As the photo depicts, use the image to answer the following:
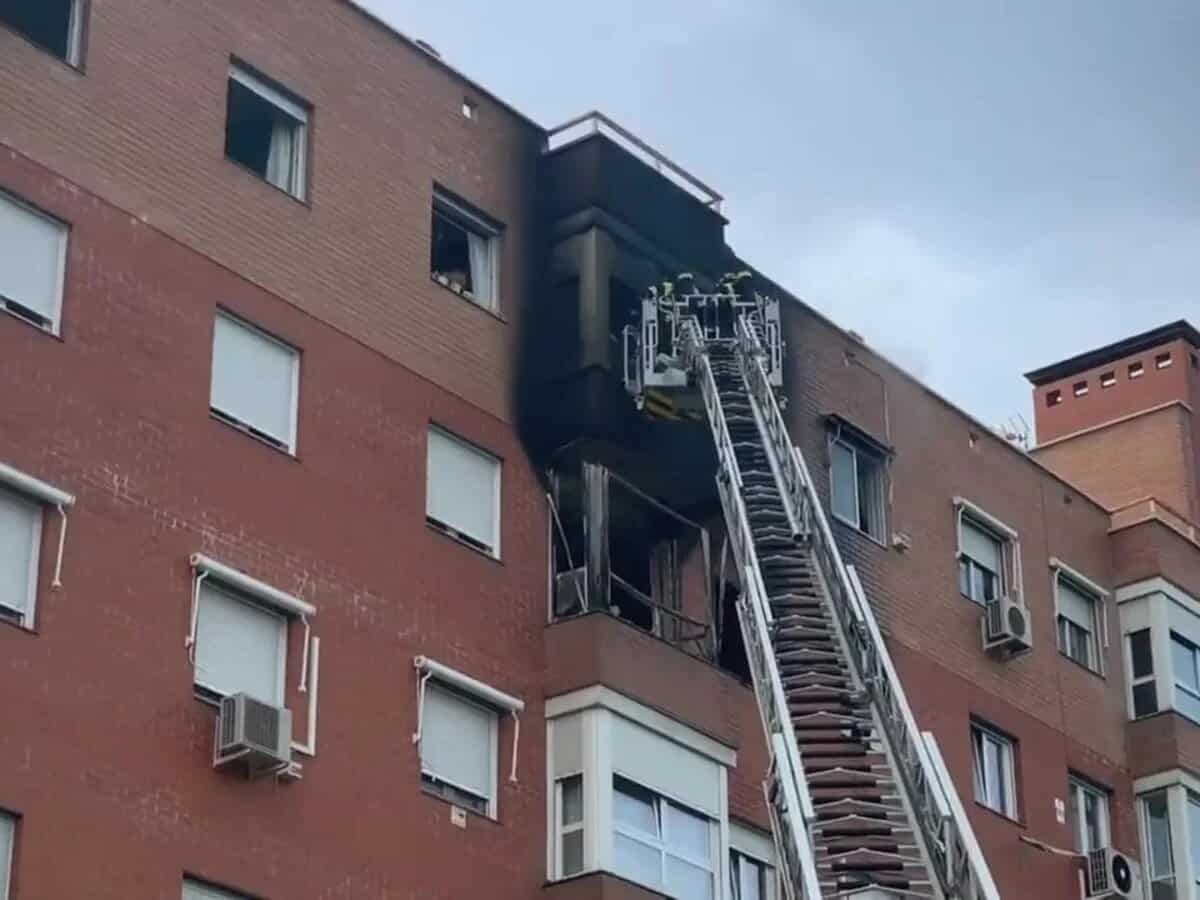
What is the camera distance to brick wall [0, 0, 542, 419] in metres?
25.6

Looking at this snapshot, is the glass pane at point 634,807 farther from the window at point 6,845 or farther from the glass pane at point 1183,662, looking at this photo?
the glass pane at point 1183,662

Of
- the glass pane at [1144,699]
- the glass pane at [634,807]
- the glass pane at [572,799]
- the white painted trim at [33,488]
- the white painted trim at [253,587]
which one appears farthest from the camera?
the glass pane at [1144,699]

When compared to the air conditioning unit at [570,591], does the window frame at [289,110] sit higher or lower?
higher

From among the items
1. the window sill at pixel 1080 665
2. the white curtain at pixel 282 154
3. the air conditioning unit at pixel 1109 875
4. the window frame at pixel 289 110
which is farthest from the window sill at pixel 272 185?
the air conditioning unit at pixel 1109 875

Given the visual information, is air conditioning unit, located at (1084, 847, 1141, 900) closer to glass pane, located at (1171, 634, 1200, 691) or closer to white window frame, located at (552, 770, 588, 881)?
glass pane, located at (1171, 634, 1200, 691)

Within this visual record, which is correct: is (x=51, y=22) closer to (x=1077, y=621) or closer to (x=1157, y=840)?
(x=1077, y=621)

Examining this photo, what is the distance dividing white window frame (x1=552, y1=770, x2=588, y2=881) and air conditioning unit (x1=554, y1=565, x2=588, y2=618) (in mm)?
2007

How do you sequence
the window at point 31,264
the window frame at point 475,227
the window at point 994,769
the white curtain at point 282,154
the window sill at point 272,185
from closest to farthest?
the window at point 31,264
the window sill at point 272,185
the white curtain at point 282,154
the window frame at point 475,227
the window at point 994,769

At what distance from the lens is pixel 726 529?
31141 millimetres

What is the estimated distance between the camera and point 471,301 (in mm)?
29500

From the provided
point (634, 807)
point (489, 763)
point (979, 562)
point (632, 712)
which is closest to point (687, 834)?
point (634, 807)

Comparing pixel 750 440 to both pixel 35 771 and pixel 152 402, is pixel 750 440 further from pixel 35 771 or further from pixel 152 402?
pixel 35 771

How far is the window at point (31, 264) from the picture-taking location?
2425 centimetres

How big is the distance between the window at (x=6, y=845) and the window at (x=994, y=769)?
1552cm
